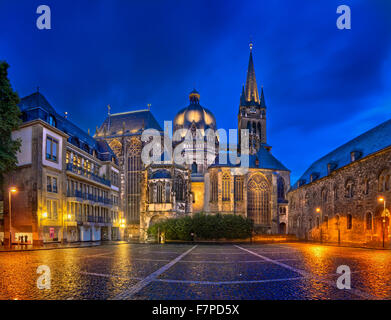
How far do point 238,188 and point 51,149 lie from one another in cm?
3419

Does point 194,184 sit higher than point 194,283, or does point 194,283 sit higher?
point 194,184

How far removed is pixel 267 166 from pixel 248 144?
1042 cm

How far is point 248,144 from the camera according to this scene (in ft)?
227

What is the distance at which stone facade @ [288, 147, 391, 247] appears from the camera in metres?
29.0

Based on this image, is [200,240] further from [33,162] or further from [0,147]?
[0,147]

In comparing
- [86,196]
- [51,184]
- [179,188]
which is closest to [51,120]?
[51,184]

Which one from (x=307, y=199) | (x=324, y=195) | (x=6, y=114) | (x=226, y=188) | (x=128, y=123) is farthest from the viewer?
(x=128, y=123)

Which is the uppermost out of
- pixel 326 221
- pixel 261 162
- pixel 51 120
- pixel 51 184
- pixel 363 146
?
pixel 51 120

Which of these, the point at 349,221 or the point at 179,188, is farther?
the point at 179,188

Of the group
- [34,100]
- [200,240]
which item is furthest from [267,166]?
[34,100]

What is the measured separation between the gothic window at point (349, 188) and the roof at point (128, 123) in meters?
44.8

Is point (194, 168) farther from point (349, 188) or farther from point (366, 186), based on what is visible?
point (366, 186)

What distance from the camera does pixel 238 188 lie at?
5806 centimetres
